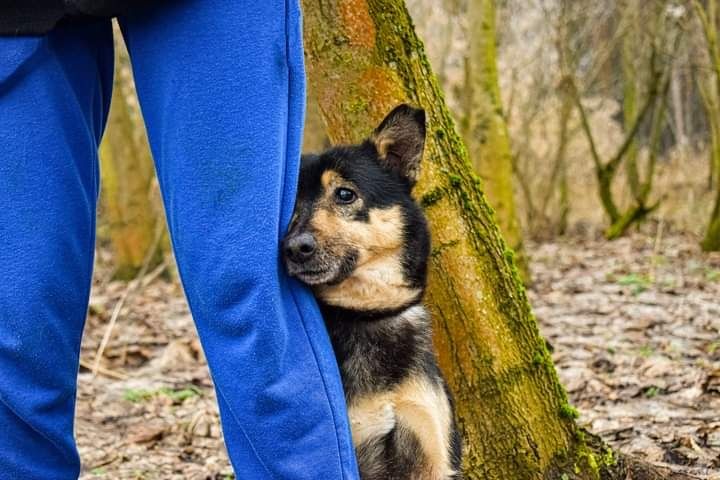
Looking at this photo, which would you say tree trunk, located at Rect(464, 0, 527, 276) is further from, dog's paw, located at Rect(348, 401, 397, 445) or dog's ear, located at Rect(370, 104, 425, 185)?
dog's paw, located at Rect(348, 401, 397, 445)

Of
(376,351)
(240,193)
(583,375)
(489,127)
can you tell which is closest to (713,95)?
(489,127)

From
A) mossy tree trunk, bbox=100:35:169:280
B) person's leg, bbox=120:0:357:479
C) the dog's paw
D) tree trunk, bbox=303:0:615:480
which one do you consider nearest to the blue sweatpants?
person's leg, bbox=120:0:357:479

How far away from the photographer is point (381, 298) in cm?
281

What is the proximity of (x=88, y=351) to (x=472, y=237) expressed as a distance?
4.60 m

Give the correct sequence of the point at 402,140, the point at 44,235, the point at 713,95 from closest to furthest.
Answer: the point at 44,235 < the point at 402,140 < the point at 713,95

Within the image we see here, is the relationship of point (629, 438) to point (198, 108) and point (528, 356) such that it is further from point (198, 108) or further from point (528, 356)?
point (198, 108)

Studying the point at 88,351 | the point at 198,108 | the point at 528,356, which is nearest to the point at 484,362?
A: the point at 528,356

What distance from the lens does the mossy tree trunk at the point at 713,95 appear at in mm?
10148

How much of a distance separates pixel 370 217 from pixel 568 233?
13251 mm

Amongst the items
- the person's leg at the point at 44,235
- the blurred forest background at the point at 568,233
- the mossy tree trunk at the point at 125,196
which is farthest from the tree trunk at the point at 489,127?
the person's leg at the point at 44,235

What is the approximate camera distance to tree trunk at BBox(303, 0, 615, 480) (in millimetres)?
3234

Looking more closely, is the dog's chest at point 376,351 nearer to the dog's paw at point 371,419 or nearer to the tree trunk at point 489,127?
the dog's paw at point 371,419

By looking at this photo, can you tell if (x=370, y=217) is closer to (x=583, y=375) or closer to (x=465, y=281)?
(x=465, y=281)

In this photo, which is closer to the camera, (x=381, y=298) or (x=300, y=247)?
(x=300, y=247)
